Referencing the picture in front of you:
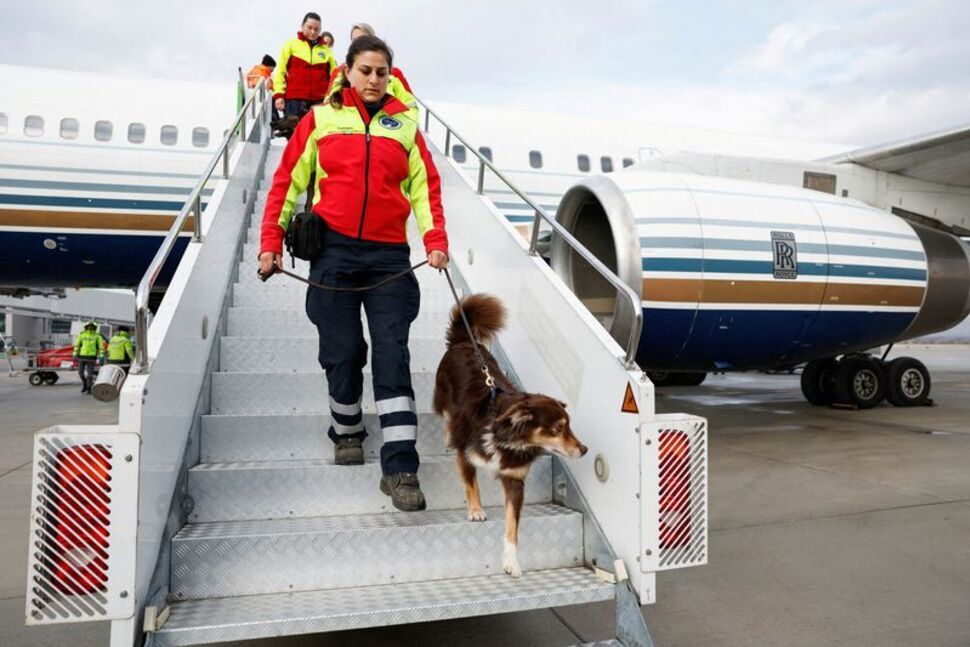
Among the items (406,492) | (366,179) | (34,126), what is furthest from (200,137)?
(406,492)

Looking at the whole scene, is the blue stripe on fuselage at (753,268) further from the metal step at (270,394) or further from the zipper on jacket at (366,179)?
the zipper on jacket at (366,179)

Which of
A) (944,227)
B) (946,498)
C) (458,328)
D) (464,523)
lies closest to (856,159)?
(944,227)

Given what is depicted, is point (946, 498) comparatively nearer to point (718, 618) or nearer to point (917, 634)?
point (917, 634)

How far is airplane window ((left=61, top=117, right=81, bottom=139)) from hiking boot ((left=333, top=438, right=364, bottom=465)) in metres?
6.15

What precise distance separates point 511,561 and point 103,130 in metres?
7.00

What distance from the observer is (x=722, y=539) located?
3.65 m

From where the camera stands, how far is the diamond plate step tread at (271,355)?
145 inches

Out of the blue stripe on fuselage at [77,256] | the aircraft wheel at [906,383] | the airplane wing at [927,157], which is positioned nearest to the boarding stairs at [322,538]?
the blue stripe on fuselage at [77,256]

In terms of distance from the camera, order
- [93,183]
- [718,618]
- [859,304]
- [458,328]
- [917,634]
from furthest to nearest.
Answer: [93,183] → [859,304] → [458,328] → [718,618] → [917,634]

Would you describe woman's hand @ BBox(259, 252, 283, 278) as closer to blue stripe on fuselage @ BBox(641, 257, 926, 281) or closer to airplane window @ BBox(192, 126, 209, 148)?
blue stripe on fuselage @ BBox(641, 257, 926, 281)

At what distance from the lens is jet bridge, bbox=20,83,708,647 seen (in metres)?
1.82

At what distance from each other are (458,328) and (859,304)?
488cm

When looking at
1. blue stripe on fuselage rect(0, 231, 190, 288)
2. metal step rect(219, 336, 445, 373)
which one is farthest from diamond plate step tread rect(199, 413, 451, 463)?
blue stripe on fuselage rect(0, 231, 190, 288)

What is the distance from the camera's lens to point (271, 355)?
3.77 metres
